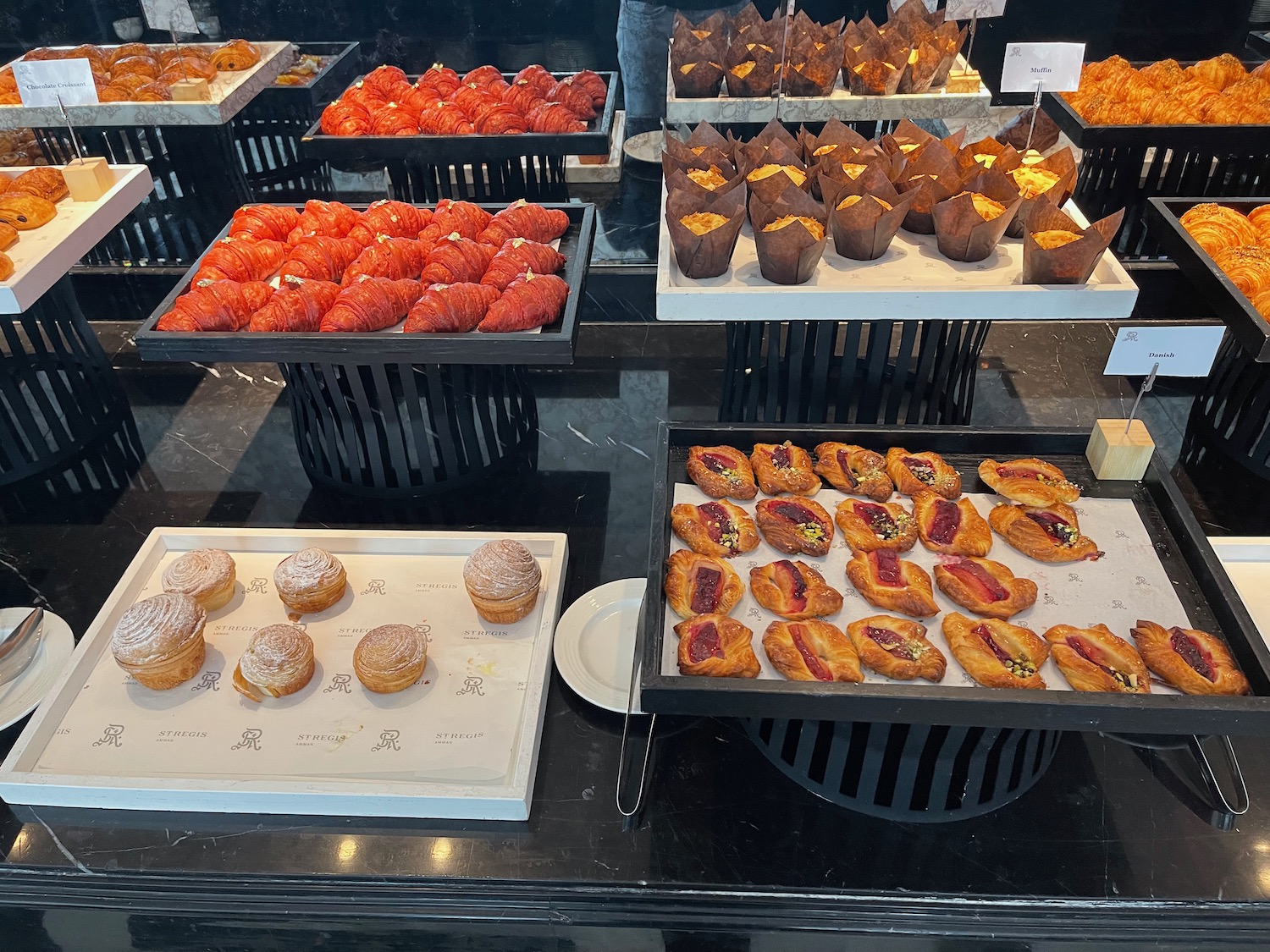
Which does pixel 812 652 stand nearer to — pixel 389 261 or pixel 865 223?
pixel 865 223

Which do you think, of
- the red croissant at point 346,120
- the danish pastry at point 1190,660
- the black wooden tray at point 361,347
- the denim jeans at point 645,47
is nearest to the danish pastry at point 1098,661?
the danish pastry at point 1190,660

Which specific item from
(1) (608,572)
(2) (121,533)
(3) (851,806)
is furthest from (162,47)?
(3) (851,806)

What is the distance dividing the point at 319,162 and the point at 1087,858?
4.11 m

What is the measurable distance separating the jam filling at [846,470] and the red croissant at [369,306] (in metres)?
1.18

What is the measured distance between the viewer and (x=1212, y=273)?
2482mm

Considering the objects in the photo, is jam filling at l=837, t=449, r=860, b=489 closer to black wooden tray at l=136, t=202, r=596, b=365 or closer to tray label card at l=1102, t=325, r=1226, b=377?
tray label card at l=1102, t=325, r=1226, b=377

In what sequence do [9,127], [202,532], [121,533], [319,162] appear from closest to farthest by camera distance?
[202,532]
[121,533]
[9,127]
[319,162]

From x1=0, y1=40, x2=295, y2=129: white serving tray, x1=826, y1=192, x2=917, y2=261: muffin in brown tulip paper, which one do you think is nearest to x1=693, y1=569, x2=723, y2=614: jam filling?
x1=826, y1=192, x2=917, y2=261: muffin in brown tulip paper

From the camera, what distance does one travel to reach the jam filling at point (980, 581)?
1.72m

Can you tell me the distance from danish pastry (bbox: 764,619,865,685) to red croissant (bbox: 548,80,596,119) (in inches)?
99.2

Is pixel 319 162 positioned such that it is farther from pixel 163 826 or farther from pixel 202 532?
pixel 163 826

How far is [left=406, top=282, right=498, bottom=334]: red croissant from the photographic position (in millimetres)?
2262

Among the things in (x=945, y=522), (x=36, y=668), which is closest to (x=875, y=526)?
(x=945, y=522)

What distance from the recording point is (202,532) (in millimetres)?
2387
